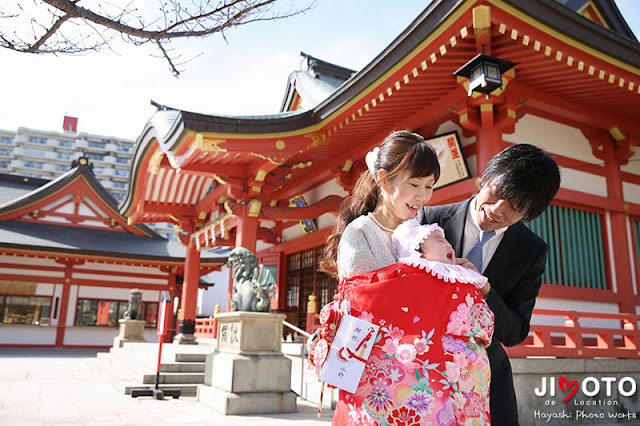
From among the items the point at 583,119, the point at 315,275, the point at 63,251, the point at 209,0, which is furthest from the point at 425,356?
the point at 63,251

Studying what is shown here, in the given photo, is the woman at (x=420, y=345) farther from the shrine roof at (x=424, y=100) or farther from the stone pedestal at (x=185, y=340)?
the stone pedestal at (x=185, y=340)

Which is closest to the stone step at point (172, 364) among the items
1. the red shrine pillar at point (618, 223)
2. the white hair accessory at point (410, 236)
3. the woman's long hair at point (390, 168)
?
the red shrine pillar at point (618, 223)

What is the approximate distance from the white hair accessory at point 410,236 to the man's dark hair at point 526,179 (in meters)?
0.32

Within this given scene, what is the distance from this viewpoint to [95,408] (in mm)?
6227

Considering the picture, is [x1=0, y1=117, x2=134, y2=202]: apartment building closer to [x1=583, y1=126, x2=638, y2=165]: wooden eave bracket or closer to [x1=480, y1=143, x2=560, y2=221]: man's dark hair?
[x1=583, y1=126, x2=638, y2=165]: wooden eave bracket

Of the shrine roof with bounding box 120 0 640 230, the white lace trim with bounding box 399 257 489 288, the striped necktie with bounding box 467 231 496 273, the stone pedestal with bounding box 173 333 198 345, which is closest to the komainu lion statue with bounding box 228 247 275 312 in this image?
the shrine roof with bounding box 120 0 640 230

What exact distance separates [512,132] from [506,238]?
501 centimetres

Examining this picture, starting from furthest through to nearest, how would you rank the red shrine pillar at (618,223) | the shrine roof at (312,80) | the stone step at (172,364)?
the shrine roof at (312,80), the stone step at (172,364), the red shrine pillar at (618,223)

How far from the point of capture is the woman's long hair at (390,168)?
173 cm

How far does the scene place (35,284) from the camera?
17.4 metres

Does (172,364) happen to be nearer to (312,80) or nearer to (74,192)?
(312,80)

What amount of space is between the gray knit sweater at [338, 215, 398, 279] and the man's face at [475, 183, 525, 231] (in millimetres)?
407

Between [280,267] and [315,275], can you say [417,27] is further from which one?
[280,267]

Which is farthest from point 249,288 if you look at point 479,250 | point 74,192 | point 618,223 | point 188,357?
point 74,192
